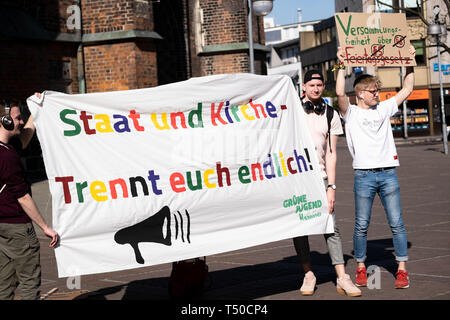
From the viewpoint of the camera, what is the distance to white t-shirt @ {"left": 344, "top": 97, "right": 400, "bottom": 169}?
6.73 m

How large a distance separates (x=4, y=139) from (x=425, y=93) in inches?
1914

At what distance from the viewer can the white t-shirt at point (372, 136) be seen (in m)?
6.73

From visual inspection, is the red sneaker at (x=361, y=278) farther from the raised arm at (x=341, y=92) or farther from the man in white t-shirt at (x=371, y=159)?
the raised arm at (x=341, y=92)

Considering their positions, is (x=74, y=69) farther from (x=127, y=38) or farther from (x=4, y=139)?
(x=4, y=139)

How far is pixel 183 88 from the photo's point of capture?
625 centimetres

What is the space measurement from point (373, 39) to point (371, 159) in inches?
54.4

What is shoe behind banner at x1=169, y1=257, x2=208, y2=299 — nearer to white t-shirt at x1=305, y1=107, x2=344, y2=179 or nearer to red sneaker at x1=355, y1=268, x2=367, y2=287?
red sneaker at x1=355, y1=268, x2=367, y2=287

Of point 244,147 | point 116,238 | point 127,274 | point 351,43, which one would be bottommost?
point 127,274

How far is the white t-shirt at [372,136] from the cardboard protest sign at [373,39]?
23.6 inches

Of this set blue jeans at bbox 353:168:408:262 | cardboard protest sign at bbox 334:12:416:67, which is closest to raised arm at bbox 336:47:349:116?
cardboard protest sign at bbox 334:12:416:67

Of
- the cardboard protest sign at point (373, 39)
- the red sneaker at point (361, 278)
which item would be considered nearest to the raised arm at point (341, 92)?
the cardboard protest sign at point (373, 39)

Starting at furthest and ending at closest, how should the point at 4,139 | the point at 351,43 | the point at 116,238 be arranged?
the point at 351,43, the point at 116,238, the point at 4,139

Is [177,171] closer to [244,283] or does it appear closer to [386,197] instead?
[244,283]

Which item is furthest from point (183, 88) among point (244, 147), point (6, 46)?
point (6, 46)
